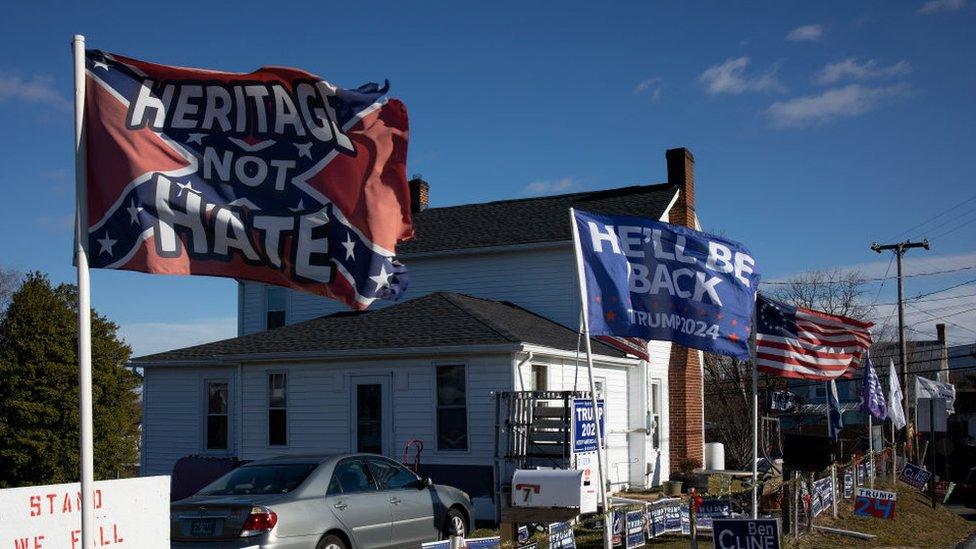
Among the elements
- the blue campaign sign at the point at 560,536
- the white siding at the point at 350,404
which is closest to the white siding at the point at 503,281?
the white siding at the point at 350,404

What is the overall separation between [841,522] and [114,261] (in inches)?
604

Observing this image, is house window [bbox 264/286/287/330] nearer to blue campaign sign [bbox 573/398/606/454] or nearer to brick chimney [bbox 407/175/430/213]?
brick chimney [bbox 407/175/430/213]

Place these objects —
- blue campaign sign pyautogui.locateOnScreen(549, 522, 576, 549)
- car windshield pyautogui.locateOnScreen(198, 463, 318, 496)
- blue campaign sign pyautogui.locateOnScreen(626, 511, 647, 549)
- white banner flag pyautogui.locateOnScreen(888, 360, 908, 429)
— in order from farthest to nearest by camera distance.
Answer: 1. white banner flag pyautogui.locateOnScreen(888, 360, 908, 429)
2. blue campaign sign pyautogui.locateOnScreen(626, 511, 647, 549)
3. car windshield pyautogui.locateOnScreen(198, 463, 318, 496)
4. blue campaign sign pyautogui.locateOnScreen(549, 522, 576, 549)

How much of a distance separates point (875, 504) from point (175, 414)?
50.9ft

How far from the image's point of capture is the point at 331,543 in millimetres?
11234

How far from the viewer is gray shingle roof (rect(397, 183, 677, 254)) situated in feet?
83.3

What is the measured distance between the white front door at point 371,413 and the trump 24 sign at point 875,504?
906 cm

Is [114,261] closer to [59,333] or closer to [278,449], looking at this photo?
[278,449]

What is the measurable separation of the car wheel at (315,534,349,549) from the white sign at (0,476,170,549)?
4.59 meters

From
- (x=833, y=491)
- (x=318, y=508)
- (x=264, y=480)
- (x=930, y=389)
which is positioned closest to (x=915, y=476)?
(x=833, y=491)

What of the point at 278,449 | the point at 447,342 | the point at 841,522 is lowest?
the point at 841,522

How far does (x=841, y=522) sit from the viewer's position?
18250 mm

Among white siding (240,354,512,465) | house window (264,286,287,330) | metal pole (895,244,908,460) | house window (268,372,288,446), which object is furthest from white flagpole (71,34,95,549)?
metal pole (895,244,908,460)

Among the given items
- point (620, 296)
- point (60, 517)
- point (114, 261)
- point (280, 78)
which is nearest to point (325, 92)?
point (280, 78)
